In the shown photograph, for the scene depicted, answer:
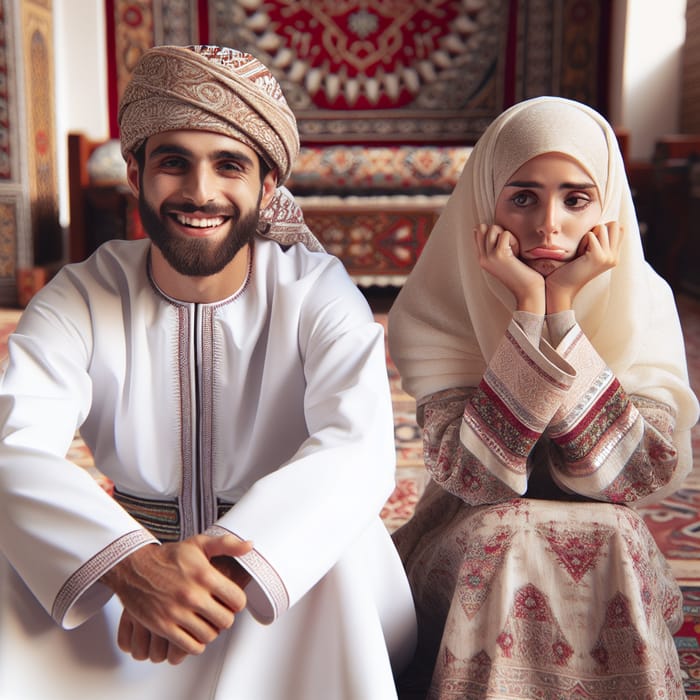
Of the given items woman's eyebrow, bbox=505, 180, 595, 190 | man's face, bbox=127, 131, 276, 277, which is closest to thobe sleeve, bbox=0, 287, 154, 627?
man's face, bbox=127, 131, 276, 277

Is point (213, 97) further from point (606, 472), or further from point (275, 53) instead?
point (275, 53)

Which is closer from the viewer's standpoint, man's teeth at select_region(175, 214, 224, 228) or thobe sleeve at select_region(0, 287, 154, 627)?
thobe sleeve at select_region(0, 287, 154, 627)

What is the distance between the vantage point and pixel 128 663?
1.23 metres

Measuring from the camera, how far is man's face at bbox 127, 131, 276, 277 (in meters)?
1.34

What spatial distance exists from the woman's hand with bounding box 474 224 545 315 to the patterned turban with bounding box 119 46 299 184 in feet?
1.22

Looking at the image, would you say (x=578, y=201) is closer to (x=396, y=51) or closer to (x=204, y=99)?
(x=204, y=99)

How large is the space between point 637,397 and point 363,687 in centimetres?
57

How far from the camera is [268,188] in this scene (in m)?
1.46

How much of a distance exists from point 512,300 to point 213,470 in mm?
521

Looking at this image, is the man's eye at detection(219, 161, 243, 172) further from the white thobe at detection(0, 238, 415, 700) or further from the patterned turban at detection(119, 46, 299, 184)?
the white thobe at detection(0, 238, 415, 700)

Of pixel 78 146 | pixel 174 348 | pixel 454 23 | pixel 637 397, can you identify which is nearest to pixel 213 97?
pixel 174 348

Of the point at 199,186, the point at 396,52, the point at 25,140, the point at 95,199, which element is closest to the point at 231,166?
the point at 199,186

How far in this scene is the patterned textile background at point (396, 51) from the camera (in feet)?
20.7

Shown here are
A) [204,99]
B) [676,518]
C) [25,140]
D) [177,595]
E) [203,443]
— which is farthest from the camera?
[25,140]
